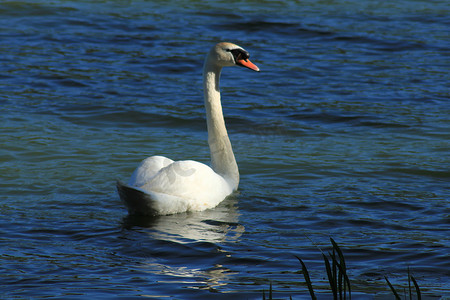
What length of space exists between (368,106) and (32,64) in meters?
6.02

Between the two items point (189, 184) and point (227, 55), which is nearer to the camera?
point (189, 184)

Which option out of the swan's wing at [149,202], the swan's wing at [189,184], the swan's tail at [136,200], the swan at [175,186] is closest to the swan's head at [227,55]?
the swan at [175,186]

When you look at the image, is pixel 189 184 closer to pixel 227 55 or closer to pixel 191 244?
pixel 191 244

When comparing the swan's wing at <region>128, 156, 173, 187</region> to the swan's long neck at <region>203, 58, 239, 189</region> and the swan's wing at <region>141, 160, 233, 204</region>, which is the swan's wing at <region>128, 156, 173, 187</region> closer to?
the swan's wing at <region>141, 160, 233, 204</region>

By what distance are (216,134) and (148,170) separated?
1.38m

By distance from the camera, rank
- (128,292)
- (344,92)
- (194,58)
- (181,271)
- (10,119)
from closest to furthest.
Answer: (128,292) < (181,271) < (10,119) < (344,92) < (194,58)

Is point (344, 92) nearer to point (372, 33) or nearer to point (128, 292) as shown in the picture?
point (372, 33)

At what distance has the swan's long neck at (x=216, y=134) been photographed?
811cm

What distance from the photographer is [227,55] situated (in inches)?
318

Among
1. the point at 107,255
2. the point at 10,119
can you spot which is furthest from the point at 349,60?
the point at 107,255

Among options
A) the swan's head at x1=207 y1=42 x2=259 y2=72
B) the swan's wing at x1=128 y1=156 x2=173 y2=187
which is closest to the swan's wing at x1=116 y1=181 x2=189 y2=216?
the swan's wing at x1=128 y1=156 x2=173 y2=187

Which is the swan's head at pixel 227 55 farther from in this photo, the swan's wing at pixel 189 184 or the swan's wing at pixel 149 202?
the swan's wing at pixel 149 202

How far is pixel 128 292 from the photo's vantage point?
498cm

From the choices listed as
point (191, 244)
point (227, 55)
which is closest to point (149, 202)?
point (191, 244)
